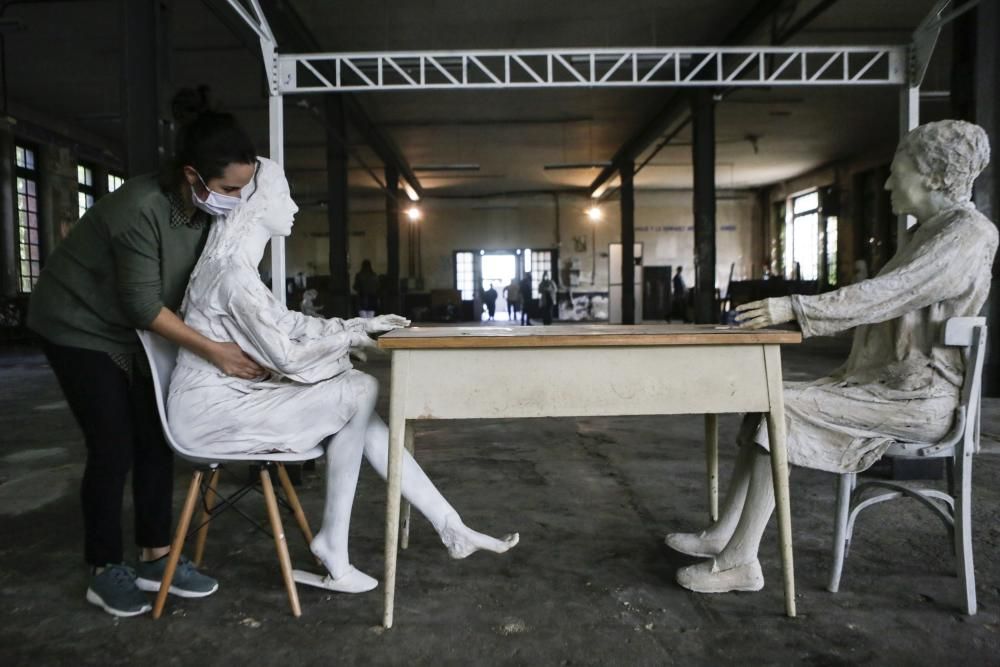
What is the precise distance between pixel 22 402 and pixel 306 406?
5.53 metres

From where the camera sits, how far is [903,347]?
1972 millimetres

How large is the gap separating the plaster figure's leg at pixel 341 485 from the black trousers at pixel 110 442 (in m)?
0.51

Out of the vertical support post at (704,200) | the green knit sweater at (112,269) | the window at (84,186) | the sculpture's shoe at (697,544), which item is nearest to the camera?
the green knit sweater at (112,269)

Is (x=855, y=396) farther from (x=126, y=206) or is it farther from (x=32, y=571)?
(x=32, y=571)

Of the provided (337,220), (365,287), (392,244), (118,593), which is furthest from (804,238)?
(118,593)

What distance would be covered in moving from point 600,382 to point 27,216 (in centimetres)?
1441

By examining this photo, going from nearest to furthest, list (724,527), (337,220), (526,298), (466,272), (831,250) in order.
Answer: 1. (724,527)
2. (337,220)
3. (526,298)
4. (831,250)
5. (466,272)

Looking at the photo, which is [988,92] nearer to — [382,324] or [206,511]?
[382,324]

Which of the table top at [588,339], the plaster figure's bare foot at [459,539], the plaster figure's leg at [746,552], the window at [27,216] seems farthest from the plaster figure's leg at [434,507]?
the window at [27,216]

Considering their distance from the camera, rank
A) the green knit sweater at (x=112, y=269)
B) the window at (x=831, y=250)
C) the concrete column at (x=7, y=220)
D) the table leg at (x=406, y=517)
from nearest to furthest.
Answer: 1. the green knit sweater at (x=112, y=269)
2. the table leg at (x=406, y=517)
3. the concrete column at (x=7, y=220)
4. the window at (x=831, y=250)

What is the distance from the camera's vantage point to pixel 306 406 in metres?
1.88

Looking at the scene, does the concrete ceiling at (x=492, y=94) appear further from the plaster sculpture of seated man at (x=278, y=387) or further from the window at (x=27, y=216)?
the window at (x=27, y=216)

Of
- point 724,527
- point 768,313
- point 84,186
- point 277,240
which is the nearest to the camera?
point 768,313

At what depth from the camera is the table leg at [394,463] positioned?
1817 millimetres
